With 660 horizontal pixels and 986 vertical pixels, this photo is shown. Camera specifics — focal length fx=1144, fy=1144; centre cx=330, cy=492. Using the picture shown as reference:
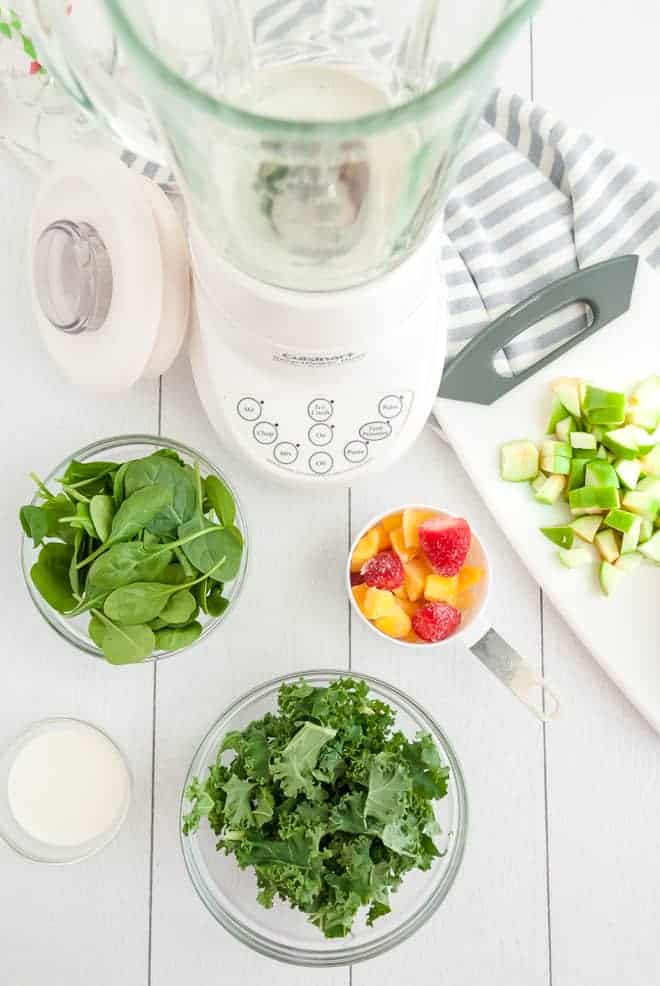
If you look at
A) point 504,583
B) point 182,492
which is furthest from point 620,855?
point 182,492

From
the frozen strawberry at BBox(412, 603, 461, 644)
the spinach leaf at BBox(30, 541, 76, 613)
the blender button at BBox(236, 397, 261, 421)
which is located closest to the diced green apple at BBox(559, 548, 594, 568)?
the frozen strawberry at BBox(412, 603, 461, 644)

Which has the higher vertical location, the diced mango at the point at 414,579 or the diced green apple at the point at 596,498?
the diced green apple at the point at 596,498

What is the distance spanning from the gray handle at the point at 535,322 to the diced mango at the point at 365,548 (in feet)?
0.47

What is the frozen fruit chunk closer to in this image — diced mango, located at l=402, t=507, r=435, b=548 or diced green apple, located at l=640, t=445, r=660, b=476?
diced mango, located at l=402, t=507, r=435, b=548

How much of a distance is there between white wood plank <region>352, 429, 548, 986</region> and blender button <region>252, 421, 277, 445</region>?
167 mm

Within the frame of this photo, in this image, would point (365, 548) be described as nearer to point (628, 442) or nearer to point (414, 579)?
point (414, 579)

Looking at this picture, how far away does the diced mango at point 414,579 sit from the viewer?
3.33ft

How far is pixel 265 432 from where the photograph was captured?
91cm

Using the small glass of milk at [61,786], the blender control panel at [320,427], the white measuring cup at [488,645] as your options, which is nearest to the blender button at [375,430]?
the blender control panel at [320,427]

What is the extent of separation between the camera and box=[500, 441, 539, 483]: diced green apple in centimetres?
104

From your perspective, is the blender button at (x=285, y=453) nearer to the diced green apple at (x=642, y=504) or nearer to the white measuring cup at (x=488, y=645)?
the white measuring cup at (x=488, y=645)

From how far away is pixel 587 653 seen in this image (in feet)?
3.48

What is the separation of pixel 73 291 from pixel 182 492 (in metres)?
0.19

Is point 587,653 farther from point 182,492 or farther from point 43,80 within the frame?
point 43,80
